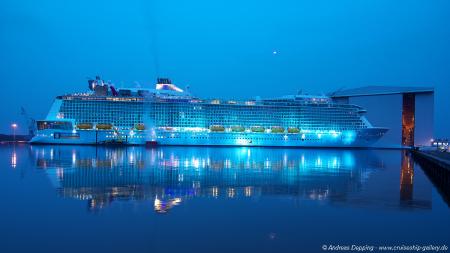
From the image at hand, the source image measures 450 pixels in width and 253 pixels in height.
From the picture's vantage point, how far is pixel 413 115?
79.6 m

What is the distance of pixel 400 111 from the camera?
78562mm

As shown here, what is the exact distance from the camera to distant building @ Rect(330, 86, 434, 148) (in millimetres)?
77625

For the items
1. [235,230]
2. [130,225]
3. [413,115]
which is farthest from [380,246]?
[413,115]

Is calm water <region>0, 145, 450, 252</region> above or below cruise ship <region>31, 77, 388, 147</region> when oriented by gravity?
below

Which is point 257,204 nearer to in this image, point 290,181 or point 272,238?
point 272,238

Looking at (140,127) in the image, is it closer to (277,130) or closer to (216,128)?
(216,128)

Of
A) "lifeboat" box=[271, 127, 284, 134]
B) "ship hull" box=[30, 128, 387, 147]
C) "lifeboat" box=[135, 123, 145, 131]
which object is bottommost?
"ship hull" box=[30, 128, 387, 147]

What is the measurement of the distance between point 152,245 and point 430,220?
669cm

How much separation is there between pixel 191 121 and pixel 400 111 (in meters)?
40.6

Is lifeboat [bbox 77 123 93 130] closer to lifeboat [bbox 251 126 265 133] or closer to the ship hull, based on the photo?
the ship hull

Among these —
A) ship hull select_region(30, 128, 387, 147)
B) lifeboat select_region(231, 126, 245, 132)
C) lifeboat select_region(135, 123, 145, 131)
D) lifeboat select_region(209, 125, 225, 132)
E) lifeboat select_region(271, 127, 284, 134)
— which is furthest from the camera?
lifeboat select_region(271, 127, 284, 134)

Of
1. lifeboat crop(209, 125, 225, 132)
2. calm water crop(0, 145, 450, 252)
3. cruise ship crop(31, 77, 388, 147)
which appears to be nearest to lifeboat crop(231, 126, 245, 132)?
cruise ship crop(31, 77, 388, 147)

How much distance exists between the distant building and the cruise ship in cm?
1556

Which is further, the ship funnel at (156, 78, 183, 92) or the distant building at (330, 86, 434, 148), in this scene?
the distant building at (330, 86, 434, 148)
